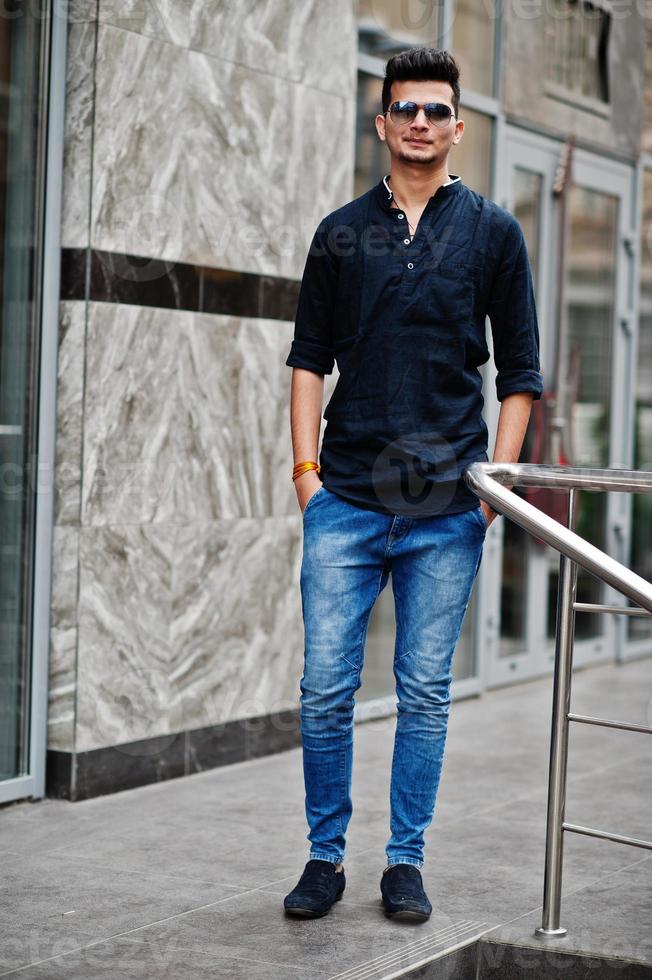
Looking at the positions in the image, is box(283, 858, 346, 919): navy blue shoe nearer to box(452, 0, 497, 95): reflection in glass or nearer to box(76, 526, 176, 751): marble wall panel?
box(76, 526, 176, 751): marble wall panel

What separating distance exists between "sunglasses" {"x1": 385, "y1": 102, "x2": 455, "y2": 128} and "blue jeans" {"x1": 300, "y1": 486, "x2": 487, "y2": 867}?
0.89 metres

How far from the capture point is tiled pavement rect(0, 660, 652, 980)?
10.9 feet

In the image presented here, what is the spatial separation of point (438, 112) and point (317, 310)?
21.5 inches

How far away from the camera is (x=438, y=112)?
11.4 ft

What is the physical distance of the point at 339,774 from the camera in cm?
362

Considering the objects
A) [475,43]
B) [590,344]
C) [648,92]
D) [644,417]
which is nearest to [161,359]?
[475,43]

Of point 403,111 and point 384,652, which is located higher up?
point 403,111

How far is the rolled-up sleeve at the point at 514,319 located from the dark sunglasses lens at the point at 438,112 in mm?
291

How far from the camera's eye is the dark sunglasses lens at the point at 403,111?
3482 mm

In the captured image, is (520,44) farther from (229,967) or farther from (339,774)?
(229,967)

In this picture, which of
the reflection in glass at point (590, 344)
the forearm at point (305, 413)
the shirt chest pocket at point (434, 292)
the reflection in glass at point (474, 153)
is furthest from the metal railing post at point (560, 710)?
the reflection in glass at point (590, 344)

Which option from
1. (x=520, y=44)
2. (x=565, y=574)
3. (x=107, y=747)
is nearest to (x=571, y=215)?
(x=520, y=44)

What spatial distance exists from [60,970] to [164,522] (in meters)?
2.13

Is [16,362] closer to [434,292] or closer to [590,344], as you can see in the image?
[434,292]
